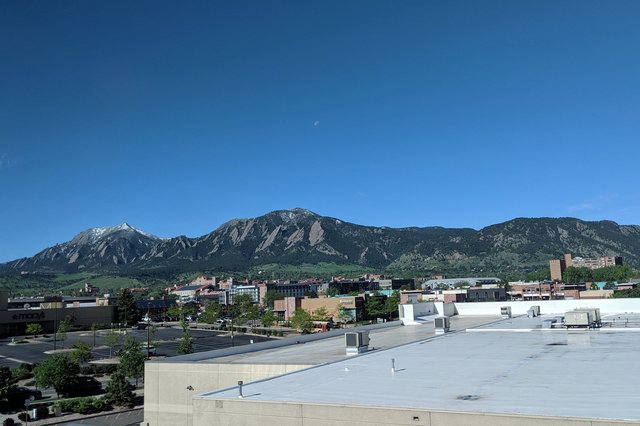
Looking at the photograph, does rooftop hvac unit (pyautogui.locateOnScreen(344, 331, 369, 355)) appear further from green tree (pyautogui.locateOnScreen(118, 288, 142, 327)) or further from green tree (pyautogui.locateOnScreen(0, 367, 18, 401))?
green tree (pyautogui.locateOnScreen(118, 288, 142, 327))

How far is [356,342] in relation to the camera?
2422 centimetres

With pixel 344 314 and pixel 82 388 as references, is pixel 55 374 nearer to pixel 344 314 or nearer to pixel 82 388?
pixel 82 388

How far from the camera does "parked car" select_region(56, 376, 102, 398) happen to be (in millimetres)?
46156

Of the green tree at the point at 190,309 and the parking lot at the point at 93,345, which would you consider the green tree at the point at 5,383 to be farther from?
the green tree at the point at 190,309

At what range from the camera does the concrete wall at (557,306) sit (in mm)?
46188

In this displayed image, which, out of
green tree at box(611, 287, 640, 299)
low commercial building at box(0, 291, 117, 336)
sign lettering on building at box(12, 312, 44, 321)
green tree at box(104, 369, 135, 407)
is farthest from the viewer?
green tree at box(611, 287, 640, 299)

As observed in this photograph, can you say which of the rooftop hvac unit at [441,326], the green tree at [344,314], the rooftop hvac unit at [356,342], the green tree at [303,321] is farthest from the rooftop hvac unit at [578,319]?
the green tree at [344,314]

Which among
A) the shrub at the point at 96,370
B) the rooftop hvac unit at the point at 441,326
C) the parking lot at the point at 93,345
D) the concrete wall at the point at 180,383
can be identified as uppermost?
the rooftop hvac unit at the point at 441,326

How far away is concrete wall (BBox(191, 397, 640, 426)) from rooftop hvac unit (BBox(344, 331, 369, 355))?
→ 428 inches

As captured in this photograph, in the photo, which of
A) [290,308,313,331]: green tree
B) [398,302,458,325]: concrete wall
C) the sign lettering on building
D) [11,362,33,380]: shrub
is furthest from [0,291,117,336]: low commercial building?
[398,302,458,325]: concrete wall

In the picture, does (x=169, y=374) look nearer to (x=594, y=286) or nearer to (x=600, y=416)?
(x=600, y=416)

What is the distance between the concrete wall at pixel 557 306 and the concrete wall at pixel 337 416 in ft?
138

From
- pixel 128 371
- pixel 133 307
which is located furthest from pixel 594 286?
pixel 128 371

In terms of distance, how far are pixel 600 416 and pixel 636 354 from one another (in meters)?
11.9
